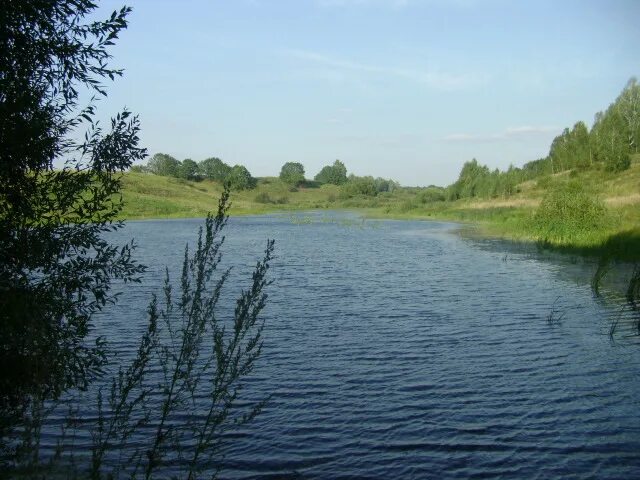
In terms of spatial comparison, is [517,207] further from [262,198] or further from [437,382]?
[262,198]

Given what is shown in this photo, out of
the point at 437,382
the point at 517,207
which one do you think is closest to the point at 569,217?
the point at 437,382

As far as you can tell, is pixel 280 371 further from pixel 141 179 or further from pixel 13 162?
pixel 141 179

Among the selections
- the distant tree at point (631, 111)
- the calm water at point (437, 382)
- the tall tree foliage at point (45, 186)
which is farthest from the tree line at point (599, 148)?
the tall tree foliage at point (45, 186)

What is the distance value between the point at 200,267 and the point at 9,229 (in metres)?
3.08

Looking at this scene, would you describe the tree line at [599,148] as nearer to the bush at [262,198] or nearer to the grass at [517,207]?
the grass at [517,207]

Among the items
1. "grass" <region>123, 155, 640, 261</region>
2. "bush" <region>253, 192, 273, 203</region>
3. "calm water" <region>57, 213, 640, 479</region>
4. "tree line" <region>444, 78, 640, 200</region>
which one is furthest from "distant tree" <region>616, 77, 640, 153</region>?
"bush" <region>253, 192, 273, 203</region>

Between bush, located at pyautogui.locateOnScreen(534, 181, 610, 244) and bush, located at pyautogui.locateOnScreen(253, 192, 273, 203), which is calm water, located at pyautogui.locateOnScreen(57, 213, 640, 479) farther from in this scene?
bush, located at pyautogui.locateOnScreen(253, 192, 273, 203)

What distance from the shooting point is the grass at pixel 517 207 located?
128 ft

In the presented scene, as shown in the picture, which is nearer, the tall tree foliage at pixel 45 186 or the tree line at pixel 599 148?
the tall tree foliage at pixel 45 186

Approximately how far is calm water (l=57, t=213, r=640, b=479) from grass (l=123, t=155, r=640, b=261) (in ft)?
16.1

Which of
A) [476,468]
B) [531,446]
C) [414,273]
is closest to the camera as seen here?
[476,468]

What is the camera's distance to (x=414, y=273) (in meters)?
33.8

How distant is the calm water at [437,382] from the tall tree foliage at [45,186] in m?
3.71

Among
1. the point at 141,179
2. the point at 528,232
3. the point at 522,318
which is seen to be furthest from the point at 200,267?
the point at 141,179
